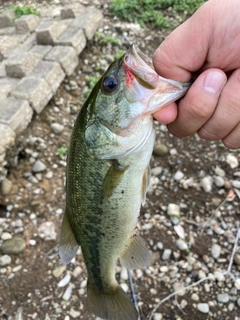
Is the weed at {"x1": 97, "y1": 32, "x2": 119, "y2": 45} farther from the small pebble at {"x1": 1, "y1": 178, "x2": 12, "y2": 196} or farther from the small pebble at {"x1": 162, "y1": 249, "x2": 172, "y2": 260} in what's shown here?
the small pebble at {"x1": 162, "y1": 249, "x2": 172, "y2": 260}

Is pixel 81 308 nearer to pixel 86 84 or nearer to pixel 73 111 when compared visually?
pixel 73 111

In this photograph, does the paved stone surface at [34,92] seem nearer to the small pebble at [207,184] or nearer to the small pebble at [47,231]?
the small pebble at [47,231]

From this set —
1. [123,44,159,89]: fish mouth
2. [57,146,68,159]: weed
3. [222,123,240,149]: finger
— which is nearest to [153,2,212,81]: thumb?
[123,44,159,89]: fish mouth

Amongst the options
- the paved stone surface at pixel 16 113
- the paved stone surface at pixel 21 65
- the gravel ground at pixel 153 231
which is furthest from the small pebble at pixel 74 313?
the paved stone surface at pixel 21 65

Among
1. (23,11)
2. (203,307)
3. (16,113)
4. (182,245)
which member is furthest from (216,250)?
(23,11)

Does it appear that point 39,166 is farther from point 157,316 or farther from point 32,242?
point 157,316

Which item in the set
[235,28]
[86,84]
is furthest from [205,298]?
[86,84]
